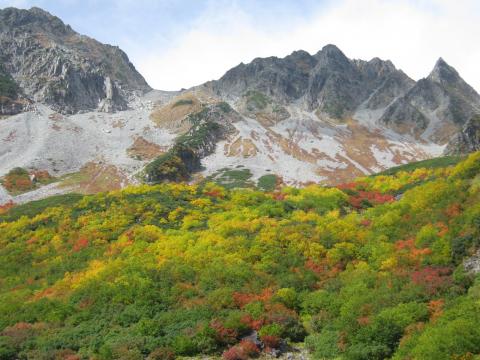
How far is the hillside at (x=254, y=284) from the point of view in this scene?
21.1 metres

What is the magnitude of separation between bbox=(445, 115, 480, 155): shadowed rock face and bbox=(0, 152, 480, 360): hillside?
106950 millimetres

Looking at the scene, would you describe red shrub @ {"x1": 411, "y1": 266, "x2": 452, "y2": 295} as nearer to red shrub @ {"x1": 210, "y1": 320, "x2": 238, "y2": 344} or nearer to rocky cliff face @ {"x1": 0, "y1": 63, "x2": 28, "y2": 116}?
red shrub @ {"x1": 210, "y1": 320, "x2": 238, "y2": 344}

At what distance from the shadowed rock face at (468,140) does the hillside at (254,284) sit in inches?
4211

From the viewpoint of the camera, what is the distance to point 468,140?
13325cm

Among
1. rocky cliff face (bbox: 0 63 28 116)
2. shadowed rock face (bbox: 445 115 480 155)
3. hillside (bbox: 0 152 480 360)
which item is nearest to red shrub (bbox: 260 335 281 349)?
hillside (bbox: 0 152 480 360)

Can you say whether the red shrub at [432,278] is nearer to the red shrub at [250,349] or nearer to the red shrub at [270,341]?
the red shrub at [270,341]

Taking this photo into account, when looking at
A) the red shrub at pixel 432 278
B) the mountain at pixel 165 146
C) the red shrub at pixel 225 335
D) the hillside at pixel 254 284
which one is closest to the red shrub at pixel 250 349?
the hillside at pixel 254 284

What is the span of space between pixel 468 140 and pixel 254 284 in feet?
411

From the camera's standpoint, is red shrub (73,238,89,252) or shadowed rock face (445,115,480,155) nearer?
red shrub (73,238,89,252)

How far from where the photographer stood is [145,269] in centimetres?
3103

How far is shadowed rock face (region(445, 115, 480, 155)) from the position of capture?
131m

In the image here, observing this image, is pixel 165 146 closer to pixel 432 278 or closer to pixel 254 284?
pixel 254 284

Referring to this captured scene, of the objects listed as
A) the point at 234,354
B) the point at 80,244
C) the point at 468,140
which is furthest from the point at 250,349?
the point at 468,140

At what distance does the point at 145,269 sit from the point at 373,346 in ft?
54.9
